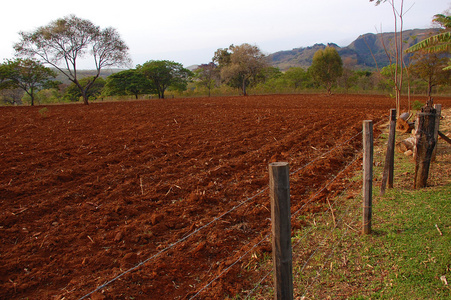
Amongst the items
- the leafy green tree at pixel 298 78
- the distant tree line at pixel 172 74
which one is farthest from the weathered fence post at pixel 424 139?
the leafy green tree at pixel 298 78

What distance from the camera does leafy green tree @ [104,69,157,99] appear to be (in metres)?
47.5

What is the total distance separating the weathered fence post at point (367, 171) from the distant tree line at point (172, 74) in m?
22.9

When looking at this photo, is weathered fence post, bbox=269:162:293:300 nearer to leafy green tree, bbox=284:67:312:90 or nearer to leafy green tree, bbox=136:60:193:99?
leafy green tree, bbox=136:60:193:99

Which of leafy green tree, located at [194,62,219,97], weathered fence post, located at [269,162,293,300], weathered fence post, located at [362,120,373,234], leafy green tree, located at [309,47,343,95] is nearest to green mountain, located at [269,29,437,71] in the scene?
leafy green tree, located at [194,62,219,97]

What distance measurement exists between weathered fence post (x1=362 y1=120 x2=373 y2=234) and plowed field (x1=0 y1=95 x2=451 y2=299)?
1003 mm

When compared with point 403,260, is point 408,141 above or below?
above

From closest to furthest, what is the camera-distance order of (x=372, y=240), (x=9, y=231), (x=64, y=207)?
1. (x=372, y=240)
2. (x=9, y=231)
3. (x=64, y=207)

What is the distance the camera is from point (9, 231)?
4.49 metres

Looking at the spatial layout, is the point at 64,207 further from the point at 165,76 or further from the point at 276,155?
the point at 165,76

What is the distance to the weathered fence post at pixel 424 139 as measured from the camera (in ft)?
16.4

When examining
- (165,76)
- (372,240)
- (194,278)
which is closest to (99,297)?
(194,278)

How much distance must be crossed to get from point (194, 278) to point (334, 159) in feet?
17.6

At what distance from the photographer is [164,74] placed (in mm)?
50594

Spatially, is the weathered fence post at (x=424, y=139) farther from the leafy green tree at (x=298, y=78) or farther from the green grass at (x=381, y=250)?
the leafy green tree at (x=298, y=78)
